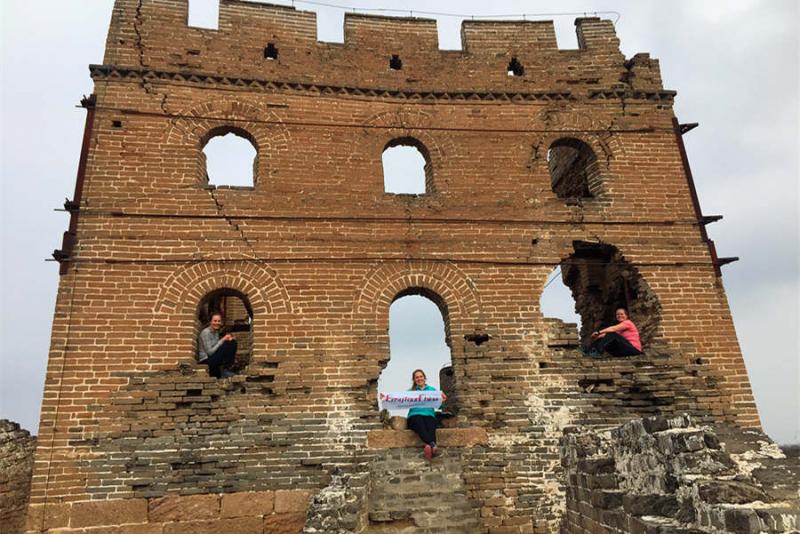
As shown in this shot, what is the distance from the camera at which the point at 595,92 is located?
34.9 ft

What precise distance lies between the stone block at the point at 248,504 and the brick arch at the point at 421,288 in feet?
9.25

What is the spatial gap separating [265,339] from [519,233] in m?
4.45

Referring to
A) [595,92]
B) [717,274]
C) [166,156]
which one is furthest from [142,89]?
[717,274]

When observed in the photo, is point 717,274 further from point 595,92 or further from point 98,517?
point 98,517

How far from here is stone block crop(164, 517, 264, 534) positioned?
707 centimetres

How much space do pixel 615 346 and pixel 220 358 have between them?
20.2 ft

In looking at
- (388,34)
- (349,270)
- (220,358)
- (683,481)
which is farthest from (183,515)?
(388,34)

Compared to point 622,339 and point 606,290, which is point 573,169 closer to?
point 606,290

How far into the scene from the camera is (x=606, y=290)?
432 inches

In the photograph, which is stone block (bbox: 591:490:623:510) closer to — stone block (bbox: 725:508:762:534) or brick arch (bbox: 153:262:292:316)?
stone block (bbox: 725:508:762:534)

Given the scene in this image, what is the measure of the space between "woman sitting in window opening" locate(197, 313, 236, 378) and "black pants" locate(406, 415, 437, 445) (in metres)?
2.73

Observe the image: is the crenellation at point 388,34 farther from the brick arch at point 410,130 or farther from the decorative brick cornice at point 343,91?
the brick arch at point 410,130

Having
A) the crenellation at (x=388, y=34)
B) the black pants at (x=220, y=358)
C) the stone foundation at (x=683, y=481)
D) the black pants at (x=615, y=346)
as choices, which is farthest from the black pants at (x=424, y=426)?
the crenellation at (x=388, y=34)

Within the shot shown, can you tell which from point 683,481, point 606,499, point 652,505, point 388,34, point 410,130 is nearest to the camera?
point 683,481
